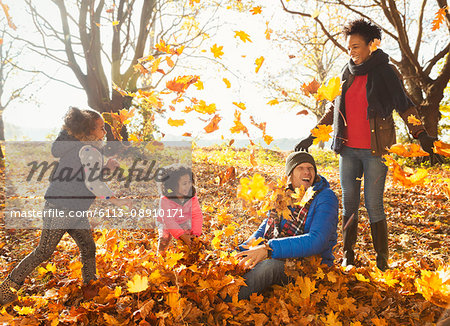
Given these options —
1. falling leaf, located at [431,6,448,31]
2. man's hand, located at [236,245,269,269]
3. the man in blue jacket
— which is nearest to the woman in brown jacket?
the man in blue jacket

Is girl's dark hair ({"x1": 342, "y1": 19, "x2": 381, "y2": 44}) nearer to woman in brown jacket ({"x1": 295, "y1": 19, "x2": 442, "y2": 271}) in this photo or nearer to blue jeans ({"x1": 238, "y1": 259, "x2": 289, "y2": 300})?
woman in brown jacket ({"x1": 295, "y1": 19, "x2": 442, "y2": 271})

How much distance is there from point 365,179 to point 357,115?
0.56m

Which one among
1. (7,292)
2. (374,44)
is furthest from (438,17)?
(7,292)

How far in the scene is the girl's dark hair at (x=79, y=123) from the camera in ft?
7.82

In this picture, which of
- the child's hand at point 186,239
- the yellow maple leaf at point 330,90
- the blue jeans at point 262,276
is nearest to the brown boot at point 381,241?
the blue jeans at point 262,276

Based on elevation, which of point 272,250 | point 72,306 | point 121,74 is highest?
point 121,74

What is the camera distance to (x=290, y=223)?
223 cm

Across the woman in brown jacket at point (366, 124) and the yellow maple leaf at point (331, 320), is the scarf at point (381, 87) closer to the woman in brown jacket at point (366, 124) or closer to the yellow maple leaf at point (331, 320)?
the woman in brown jacket at point (366, 124)

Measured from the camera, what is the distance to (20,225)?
14.3 feet

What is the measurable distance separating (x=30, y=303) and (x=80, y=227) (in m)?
0.60

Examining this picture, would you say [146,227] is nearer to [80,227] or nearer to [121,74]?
[80,227]

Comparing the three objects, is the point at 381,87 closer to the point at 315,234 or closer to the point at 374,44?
the point at 374,44

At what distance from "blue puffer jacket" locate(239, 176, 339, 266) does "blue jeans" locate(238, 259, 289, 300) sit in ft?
0.32

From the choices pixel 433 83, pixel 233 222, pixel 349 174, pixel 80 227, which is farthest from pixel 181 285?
pixel 433 83
